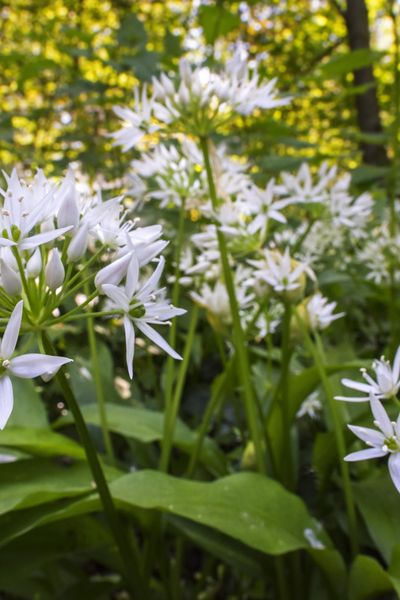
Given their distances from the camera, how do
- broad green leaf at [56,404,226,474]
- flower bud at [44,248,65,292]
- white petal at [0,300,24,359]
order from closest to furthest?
white petal at [0,300,24,359], flower bud at [44,248,65,292], broad green leaf at [56,404,226,474]

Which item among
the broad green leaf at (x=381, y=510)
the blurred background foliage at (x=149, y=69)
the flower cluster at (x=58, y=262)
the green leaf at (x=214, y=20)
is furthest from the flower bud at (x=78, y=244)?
the green leaf at (x=214, y=20)

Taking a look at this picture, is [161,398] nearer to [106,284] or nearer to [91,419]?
[91,419]

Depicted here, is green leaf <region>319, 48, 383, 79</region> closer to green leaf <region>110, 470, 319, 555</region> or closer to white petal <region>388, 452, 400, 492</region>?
green leaf <region>110, 470, 319, 555</region>

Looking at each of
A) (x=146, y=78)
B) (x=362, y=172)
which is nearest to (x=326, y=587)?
(x=362, y=172)

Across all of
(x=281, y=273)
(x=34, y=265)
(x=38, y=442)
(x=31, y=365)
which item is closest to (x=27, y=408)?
(x=38, y=442)

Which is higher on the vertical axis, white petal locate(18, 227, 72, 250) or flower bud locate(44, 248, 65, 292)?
white petal locate(18, 227, 72, 250)

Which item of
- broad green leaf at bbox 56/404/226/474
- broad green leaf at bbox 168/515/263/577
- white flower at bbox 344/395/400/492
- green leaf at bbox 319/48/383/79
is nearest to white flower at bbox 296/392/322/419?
broad green leaf at bbox 56/404/226/474
